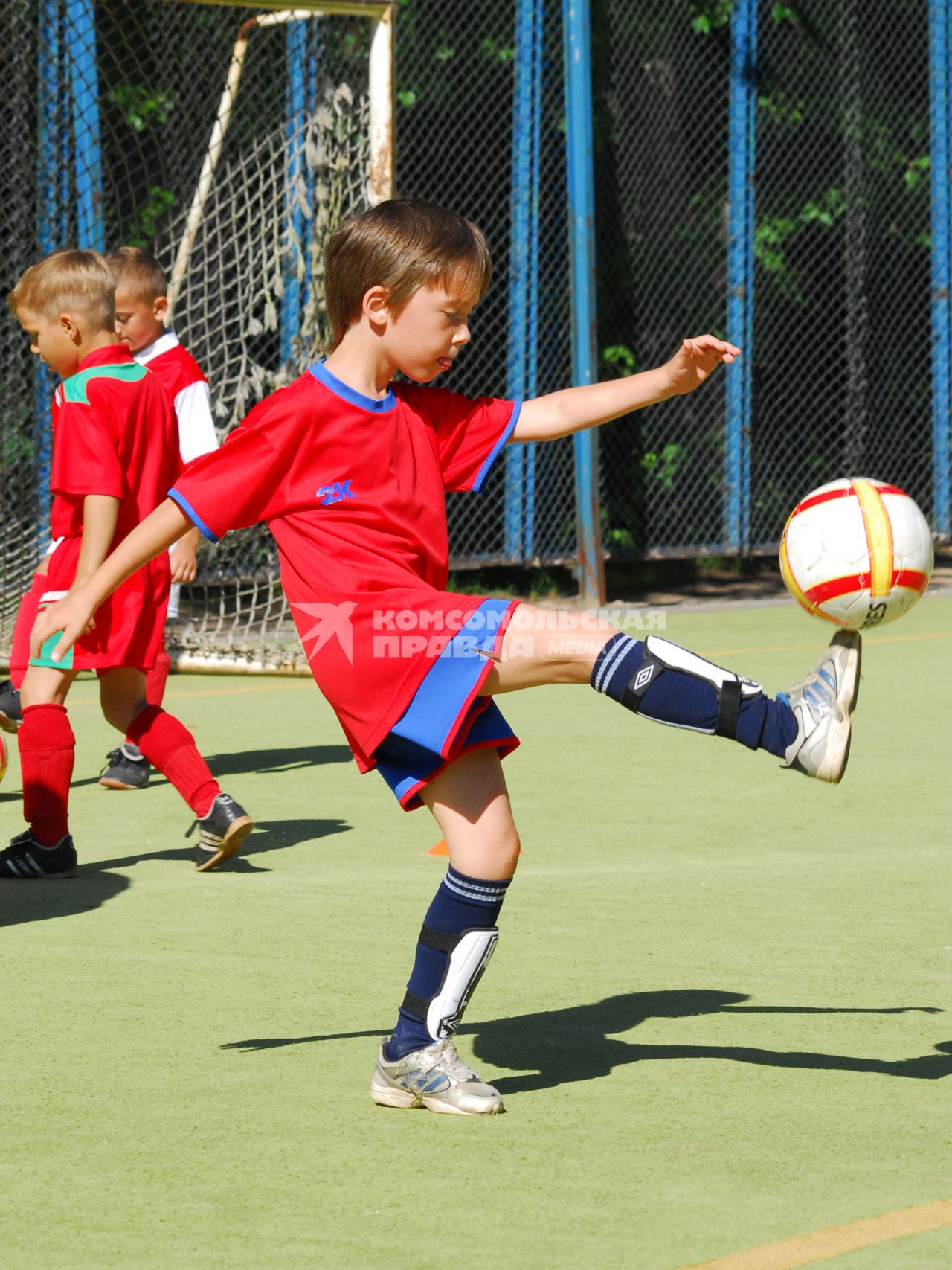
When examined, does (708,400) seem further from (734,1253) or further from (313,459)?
Result: (734,1253)

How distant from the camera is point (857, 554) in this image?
3623 mm

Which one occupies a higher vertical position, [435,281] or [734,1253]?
[435,281]

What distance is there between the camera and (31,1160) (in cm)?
309

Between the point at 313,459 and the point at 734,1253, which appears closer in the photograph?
the point at 734,1253

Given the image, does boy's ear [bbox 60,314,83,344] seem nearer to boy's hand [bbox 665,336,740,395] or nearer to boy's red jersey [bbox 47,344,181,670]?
boy's red jersey [bbox 47,344,181,670]

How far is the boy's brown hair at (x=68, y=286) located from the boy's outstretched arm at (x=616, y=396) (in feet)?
6.99

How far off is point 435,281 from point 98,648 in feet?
7.80

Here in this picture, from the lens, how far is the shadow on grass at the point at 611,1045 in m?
3.57

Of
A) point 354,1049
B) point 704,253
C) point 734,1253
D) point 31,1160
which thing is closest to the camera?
point 734,1253

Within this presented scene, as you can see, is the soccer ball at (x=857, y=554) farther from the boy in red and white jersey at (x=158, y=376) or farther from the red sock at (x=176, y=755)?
the boy in red and white jersey at (x=158, y=376)

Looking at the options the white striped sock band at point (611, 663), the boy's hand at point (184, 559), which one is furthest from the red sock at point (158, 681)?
the white striped sock band at point (611, 663)

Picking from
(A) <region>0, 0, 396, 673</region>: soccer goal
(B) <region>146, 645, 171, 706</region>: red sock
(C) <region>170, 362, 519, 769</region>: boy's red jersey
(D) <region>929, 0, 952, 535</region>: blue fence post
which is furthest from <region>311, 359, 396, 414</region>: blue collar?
(D) <region>929, 0, 952, 535</region>: blue fence post

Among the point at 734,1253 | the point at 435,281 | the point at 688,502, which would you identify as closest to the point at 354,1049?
the point at 734,1253

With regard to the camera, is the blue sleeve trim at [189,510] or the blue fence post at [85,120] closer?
the blue sleeve trim at [189,510]
